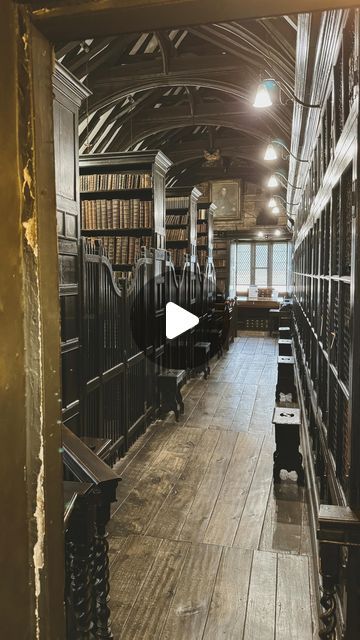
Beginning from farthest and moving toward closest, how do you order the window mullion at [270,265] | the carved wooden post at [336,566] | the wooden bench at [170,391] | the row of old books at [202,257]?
the window mullion at [270,265], the row of old books at [202,257], the wooden bench at [170,391], the carved wooden post at [336,566]

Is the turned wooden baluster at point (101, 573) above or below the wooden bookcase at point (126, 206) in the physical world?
below

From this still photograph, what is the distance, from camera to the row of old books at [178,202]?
821 cm

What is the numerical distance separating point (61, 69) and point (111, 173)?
10.3 feet

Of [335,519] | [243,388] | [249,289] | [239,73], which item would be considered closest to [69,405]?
[335,519]

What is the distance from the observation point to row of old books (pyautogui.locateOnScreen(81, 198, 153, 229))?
552cm

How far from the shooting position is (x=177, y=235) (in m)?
8.20

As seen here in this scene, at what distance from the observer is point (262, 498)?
3275 millimetres

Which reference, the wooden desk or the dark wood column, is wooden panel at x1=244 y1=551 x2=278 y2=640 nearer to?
the dark wood column

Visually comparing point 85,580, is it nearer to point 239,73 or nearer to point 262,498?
point 262,498

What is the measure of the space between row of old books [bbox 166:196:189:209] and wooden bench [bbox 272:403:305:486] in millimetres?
5403

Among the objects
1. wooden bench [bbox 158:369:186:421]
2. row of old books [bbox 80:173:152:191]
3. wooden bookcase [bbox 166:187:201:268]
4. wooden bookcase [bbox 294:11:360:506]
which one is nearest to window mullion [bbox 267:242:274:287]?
wooden bookcase [bbox 166:187:201:268]

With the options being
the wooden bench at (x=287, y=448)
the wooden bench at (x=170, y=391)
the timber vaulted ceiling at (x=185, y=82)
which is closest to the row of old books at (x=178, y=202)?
the timber vaulted ceiling at (x=185, y=82)

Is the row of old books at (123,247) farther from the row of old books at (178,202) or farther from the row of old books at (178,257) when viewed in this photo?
the row of old books at (178,202)

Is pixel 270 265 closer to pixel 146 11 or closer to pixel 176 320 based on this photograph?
pixel 176 320
